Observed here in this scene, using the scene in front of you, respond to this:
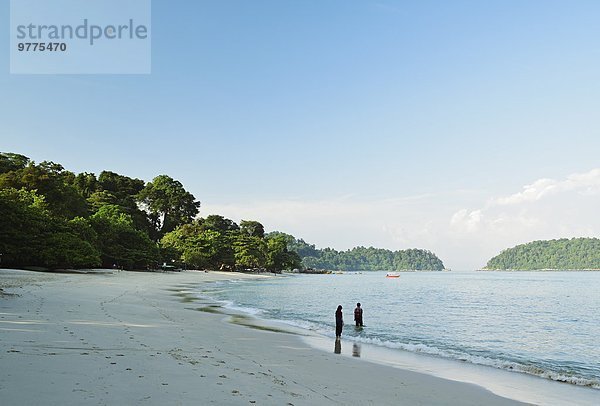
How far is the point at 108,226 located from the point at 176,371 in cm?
7195

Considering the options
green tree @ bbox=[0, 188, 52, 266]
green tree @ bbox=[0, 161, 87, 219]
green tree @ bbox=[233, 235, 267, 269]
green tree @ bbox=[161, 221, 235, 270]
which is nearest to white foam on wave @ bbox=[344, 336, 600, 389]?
green tree @ bbox=[0, 188, 52, 266]

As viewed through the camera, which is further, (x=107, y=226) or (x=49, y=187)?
(x=107, y=226)

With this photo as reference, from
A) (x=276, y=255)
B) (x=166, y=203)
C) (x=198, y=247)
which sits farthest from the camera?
(x=276, y=255)

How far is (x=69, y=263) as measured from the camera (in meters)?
57.9

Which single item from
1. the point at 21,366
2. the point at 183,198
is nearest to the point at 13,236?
the point at 21,366

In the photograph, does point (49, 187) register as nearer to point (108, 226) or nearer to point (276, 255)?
point (108, 226)

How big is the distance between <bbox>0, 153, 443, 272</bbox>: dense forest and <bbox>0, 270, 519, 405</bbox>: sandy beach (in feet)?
129

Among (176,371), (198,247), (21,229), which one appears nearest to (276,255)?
(198,247)

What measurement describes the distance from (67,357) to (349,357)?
30.7 ft

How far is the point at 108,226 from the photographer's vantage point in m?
75.4

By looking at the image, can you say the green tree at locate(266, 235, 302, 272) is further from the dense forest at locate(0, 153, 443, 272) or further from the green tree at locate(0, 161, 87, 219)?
the green tree at locate(0, 161, 87, 219)

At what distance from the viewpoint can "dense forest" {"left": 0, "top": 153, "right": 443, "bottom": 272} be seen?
5141cm

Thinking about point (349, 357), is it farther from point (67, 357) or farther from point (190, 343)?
point (67, 357)

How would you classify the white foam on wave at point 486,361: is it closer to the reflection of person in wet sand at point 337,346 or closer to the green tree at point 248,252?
the reflection of person in wet sand at point 337,346
